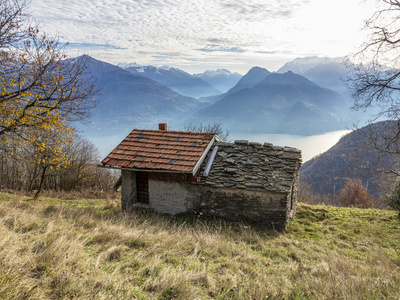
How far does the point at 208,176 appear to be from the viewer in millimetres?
10219

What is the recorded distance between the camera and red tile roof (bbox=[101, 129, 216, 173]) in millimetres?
10203

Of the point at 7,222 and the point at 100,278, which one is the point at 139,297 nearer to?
the point at 100,278

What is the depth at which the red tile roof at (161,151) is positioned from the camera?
1020 centimetres

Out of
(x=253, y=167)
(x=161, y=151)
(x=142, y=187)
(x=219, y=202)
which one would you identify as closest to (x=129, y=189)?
(x=142, y=187)

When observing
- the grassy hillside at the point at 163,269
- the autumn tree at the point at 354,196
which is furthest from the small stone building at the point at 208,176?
the autumn tree at the point at 354,196

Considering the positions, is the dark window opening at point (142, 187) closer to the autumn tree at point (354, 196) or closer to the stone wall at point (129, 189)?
the stone wall at point (129, 189)

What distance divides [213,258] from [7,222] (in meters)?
4.76

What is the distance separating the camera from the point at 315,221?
11.1 m

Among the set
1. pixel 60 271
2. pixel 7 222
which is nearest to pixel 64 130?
pixel 7 222

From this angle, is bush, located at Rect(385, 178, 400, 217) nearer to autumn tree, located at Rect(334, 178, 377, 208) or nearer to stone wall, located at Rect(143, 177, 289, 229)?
stone wall, located at Rect(143, 177, 289, 229)

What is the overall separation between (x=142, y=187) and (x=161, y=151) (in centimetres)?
183

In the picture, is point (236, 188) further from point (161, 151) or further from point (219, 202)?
point (161, 151)

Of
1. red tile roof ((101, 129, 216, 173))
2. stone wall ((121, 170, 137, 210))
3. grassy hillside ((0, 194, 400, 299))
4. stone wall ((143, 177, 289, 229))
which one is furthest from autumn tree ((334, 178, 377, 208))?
grassy hillside ((0, 194, 400, 299))

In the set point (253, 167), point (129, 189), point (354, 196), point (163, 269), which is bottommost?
point (354, 196)
